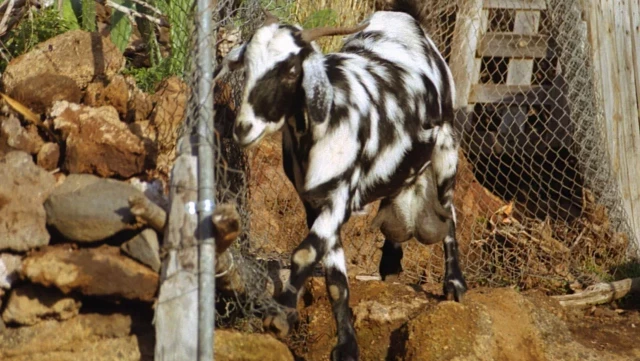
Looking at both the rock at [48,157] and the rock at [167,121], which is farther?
the rock at [167,121]

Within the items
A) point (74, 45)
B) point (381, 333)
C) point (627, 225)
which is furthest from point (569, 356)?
point (74, 45)

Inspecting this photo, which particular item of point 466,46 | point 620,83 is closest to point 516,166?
point 620,83

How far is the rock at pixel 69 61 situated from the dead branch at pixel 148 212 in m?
1.40

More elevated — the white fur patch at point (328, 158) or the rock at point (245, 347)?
the white fur patch at point (328, 158)

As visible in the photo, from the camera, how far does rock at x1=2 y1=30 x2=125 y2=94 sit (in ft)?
18.4

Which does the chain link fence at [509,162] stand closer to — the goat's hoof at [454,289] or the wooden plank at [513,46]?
the wooden plank at [513,46]

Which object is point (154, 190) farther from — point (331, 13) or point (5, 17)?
point (331, 13)

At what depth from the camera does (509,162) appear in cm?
874

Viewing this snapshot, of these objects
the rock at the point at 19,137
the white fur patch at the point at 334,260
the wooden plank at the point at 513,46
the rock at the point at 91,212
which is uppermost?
the wooden plank at the point at 513,46

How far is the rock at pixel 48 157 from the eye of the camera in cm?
525

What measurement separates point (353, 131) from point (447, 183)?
4.37 feet

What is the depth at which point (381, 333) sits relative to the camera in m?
5.52

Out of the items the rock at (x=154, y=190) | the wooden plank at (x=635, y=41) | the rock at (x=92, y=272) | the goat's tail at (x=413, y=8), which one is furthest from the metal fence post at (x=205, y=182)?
the wooden plank at (x=635, y=41)

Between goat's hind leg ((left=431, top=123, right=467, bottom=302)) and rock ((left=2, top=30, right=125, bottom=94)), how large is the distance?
6.26 ft
